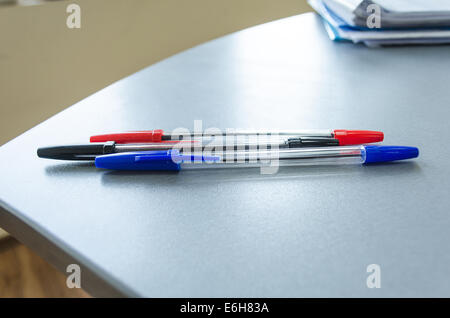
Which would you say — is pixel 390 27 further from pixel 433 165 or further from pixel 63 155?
pixel 63 155

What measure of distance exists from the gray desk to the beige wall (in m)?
0.69

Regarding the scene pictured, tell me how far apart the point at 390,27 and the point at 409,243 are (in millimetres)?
513

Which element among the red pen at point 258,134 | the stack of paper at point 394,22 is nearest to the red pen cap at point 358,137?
the red pen at point 258,134

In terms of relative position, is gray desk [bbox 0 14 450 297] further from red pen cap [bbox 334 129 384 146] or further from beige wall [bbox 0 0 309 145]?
beige wall [bbox 0 0 309 145]

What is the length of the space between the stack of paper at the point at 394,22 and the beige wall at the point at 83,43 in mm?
752

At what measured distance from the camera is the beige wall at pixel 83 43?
3.64ft

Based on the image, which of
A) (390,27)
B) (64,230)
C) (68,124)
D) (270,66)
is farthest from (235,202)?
(390,27)

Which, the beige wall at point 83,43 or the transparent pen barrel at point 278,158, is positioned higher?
the beige wall at point 83,43

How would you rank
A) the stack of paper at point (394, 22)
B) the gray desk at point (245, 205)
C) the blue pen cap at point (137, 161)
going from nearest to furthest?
1. the gray desk at point (245, 205)
2. the blue pen cap at point (137, 161)
3. the stack of paper at point (394, 22)

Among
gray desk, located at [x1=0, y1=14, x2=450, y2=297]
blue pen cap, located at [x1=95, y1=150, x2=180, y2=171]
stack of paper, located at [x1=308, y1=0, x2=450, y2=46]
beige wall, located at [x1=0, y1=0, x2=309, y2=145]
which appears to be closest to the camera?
gray desk, located at [x1=0, y1=14, x2=450, y2=297]

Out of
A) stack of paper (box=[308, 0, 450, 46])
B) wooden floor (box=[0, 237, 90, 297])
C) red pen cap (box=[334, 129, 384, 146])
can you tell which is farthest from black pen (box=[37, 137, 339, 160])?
wooden floor (box=[0, 237, 90, 297])

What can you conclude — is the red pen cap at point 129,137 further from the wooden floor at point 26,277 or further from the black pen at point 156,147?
the wooden floor at point 26,277

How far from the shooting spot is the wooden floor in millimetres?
1129

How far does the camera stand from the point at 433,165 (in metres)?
0.38
